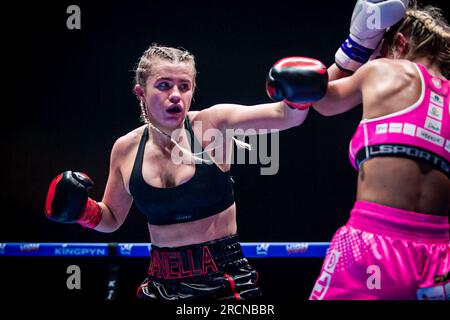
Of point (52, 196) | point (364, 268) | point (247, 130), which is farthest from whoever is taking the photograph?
point (52, 196)

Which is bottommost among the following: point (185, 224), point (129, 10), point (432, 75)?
point (185, 224)

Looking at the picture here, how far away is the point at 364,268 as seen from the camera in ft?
4.72

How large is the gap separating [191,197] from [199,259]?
255 millimetres

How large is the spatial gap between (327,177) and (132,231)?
1550 millimetres

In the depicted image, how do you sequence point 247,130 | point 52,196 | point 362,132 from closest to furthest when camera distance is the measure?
point 362,132, point 247,130, point 52,196

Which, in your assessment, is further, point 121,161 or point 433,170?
point 121,161

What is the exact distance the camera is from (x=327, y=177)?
147 inches

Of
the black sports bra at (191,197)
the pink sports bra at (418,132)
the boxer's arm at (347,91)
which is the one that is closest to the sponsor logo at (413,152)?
the pink sports bra at (418,132)

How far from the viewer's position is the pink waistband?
1.45m

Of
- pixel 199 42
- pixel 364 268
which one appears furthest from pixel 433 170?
pixel 199 42

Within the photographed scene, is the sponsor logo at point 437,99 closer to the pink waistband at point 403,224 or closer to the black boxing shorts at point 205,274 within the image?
the pink waistband at point 403,224

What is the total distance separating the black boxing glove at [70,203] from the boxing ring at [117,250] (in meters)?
1.13

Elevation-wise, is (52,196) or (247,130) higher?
(247,130)

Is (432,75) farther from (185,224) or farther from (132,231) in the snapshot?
(132,231)
